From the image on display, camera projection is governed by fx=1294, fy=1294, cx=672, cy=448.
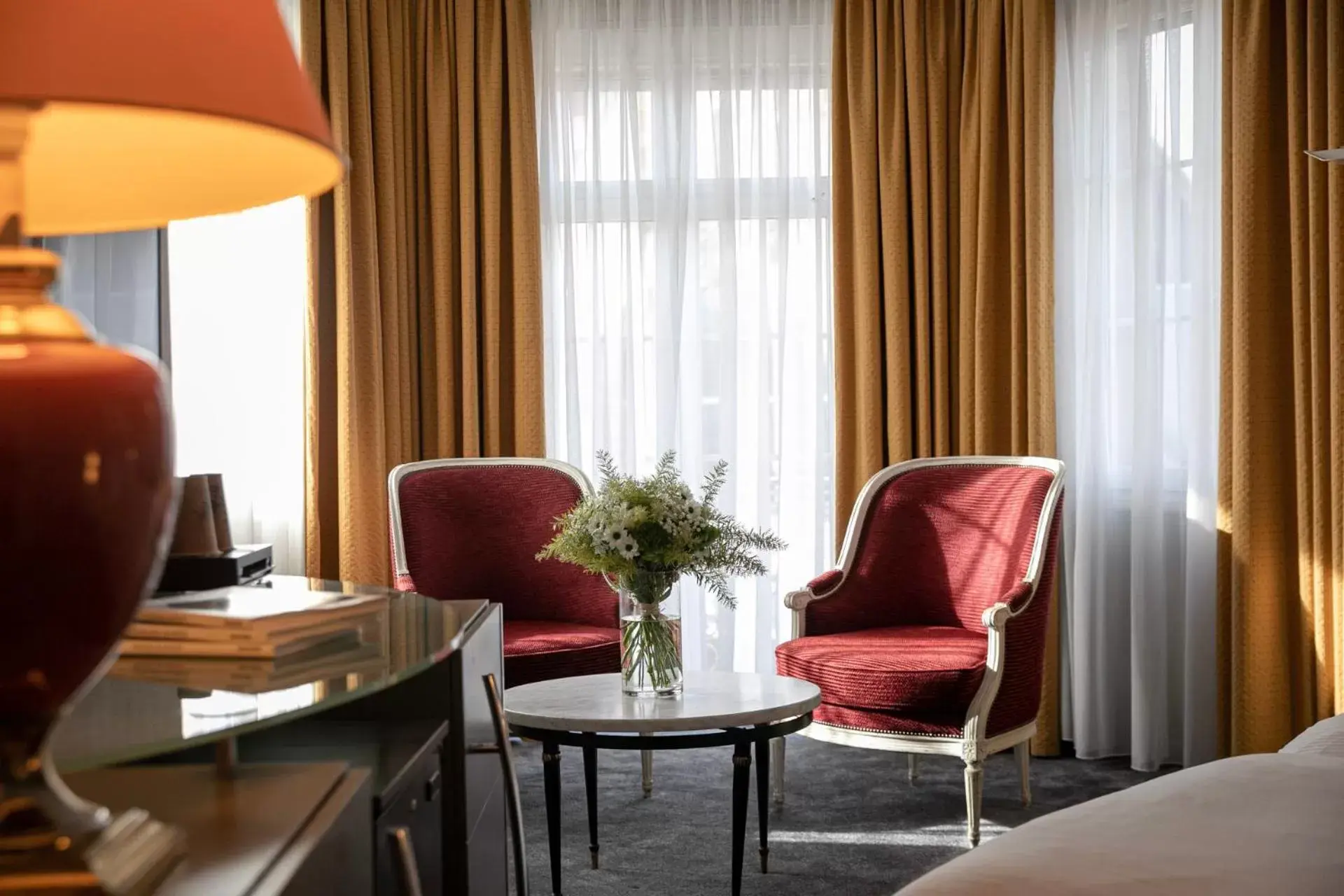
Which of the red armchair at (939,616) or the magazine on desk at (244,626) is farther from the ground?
the magazine on desk at (244,626)

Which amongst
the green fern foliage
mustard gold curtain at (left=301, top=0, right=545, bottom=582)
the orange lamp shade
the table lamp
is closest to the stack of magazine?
the table lamp

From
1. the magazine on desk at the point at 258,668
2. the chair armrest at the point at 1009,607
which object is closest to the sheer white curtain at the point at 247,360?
the chair armrest at the point at 1009,607

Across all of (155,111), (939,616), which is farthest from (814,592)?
(155,111)

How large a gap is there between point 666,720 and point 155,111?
2.13 metres

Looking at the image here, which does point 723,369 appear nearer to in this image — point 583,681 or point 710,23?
point 710,23

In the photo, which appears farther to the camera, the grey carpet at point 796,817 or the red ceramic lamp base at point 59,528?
the grey carpet at point 796,817

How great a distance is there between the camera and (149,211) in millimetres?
1101

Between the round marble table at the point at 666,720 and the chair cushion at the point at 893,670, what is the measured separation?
0.33m

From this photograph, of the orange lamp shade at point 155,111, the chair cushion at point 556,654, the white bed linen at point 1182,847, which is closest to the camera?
the orange lamp shade at point 155,111

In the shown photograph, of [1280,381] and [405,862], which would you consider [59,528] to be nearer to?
[405,862]

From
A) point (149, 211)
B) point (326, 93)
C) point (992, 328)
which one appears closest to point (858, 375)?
point (992, 328)

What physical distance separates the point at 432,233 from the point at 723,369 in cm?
121

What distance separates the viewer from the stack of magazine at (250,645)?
129cm

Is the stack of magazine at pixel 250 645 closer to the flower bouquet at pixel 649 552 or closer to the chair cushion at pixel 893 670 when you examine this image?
the flower bouquet at pixel 649 552
